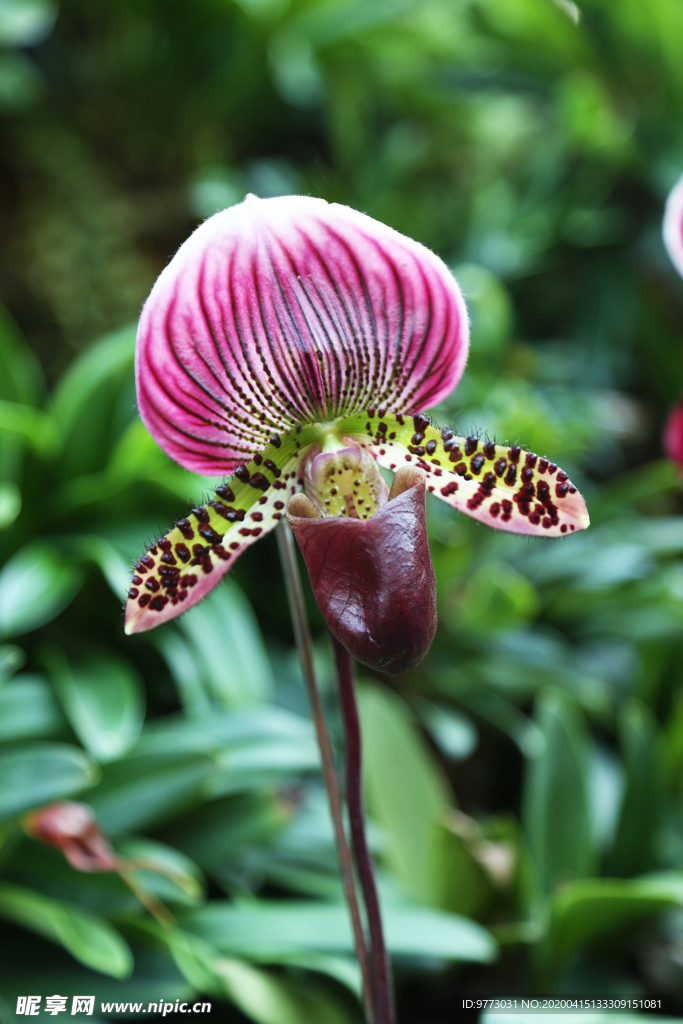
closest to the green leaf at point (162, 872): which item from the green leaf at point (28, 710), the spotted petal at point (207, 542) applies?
the green leaf at point (28, 710)

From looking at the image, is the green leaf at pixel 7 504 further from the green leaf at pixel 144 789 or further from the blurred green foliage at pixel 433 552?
the green leaf at pixel 144 789

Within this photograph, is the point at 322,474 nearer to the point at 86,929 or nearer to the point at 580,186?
the point at 86,929

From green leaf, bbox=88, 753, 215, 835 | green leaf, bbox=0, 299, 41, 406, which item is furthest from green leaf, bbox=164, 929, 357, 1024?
green leaf, bbox=0, 299, 41, 406

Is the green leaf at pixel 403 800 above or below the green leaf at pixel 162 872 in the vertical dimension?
below

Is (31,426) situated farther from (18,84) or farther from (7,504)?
(18,84)

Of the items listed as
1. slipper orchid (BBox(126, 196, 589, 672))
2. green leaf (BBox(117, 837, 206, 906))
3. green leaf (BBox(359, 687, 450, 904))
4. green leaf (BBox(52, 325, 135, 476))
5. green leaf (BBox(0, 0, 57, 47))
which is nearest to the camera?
slipper orchid (BBox(126, 196, 589, 672))

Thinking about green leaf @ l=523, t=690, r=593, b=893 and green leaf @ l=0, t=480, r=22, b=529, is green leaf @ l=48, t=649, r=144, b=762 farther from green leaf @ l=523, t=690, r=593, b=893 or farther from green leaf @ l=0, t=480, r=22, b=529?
green leaf @ l=523, t=690, r=593, b=893
